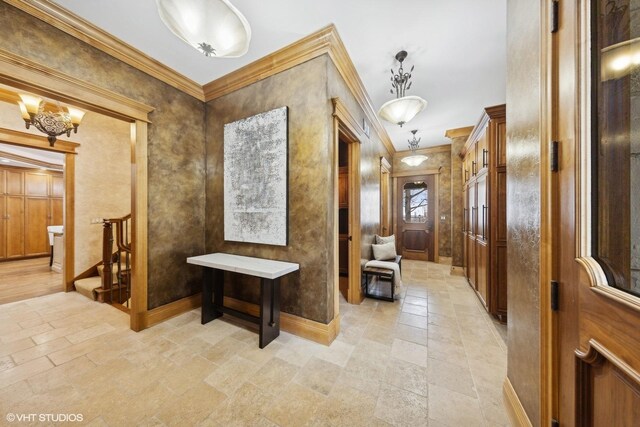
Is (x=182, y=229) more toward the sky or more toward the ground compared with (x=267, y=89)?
more toward the ground

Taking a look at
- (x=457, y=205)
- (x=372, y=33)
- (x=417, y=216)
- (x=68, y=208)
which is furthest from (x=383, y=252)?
(x=68, y=208)

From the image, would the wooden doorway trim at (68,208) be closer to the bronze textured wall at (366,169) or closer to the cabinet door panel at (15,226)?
the cabinet door panel at (15,226)

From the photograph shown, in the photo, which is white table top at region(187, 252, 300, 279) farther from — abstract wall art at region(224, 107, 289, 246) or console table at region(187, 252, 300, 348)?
abstract wall art at region(224, 107, 289, 246)

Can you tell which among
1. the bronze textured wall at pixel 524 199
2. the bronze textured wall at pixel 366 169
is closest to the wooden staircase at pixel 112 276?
the bronze textured wall at pixel 366 169

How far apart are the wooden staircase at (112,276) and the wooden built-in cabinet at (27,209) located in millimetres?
4570

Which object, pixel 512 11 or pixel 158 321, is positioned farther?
pixel 158 321

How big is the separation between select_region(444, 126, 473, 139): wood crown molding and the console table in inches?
193

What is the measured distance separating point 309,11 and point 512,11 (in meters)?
1.48

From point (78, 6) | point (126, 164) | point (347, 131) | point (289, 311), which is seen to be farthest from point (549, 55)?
point (126, 164)

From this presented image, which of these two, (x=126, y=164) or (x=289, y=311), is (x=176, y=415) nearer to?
(x=289, y=311)

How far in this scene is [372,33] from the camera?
6.98 ft

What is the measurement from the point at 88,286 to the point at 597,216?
5.42 meters

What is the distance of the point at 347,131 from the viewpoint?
2771 mm

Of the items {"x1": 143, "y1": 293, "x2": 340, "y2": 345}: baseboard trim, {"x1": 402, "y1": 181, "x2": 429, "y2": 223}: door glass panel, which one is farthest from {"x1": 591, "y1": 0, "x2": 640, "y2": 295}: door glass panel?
{"x1": 402, "y1": 181, "x2": 429, "y2": 223}: door glass panel
